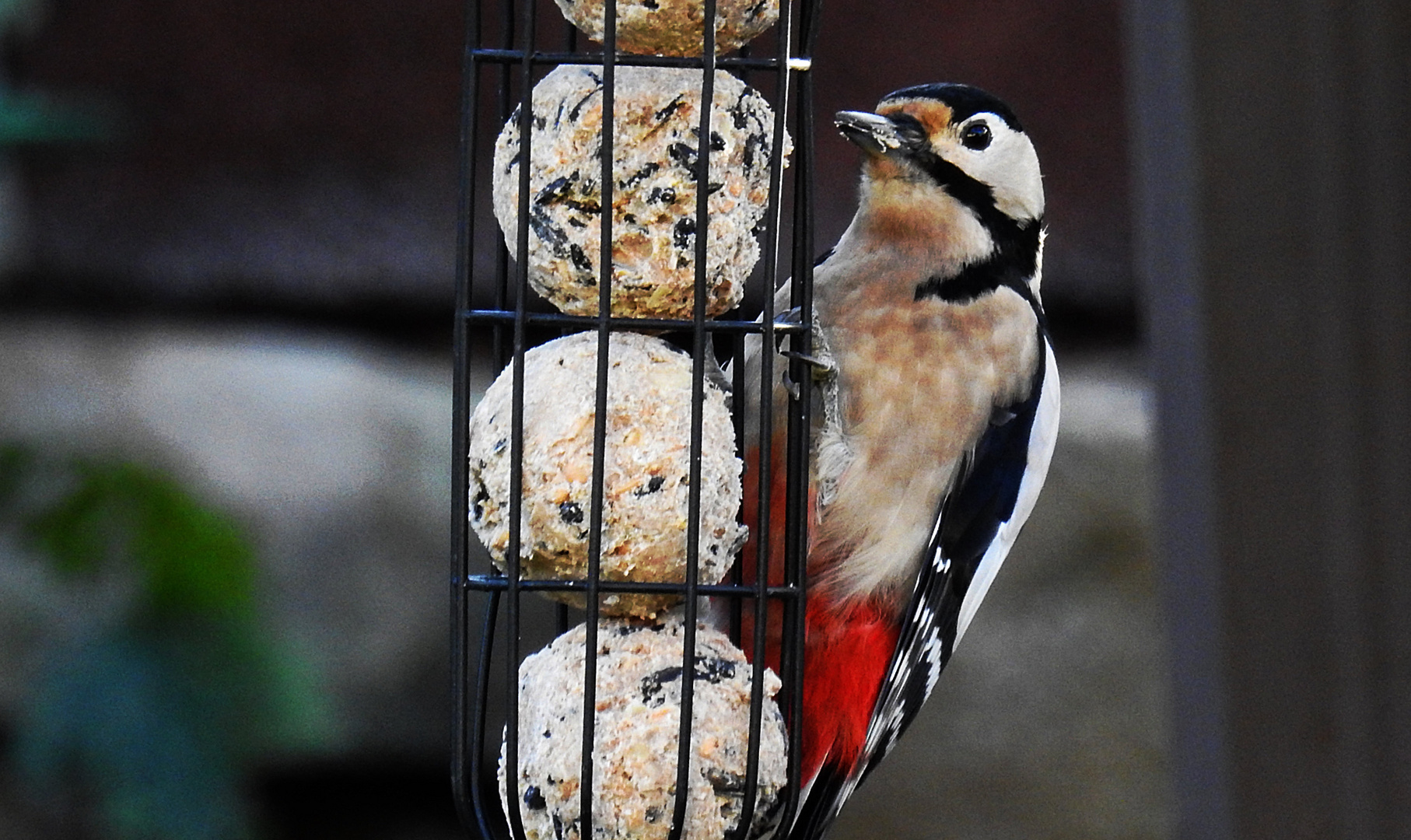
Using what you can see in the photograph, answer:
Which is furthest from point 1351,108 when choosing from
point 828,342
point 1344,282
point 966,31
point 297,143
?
point 297,143

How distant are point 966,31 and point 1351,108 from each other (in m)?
1.55

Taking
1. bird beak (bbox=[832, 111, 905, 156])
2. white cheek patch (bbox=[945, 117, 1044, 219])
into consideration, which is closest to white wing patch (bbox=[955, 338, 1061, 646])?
white cheek patch (bbox=[945, 117, 1044, 219])

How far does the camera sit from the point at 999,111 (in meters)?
1.65

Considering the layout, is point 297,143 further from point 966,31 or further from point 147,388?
point 966,31

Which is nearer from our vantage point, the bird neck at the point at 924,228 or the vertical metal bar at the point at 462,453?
the vertical metal bar at the point at 462,453

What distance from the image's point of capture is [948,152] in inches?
63.7

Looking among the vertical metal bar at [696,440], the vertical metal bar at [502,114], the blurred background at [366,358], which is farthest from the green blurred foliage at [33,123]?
the vertical metal bar at [696,440]

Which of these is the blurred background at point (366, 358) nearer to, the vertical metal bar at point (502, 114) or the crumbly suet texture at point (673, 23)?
the vertical metal bar at point (502, 114)

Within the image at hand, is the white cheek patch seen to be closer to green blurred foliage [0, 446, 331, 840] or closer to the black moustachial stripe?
the black moustachial stripe

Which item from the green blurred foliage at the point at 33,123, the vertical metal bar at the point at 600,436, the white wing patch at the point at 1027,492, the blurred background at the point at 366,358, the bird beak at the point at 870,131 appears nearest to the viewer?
the vertical metal bar at the point at 600,436

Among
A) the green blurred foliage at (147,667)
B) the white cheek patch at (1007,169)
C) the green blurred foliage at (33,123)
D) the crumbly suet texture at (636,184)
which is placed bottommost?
the green blurred foliage at (147,667)

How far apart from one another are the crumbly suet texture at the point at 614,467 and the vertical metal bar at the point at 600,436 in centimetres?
2

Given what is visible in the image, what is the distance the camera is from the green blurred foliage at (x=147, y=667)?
2059 mm

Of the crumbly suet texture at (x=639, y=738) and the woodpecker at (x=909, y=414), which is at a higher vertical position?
the woodpecker at (x=909, y=414)
